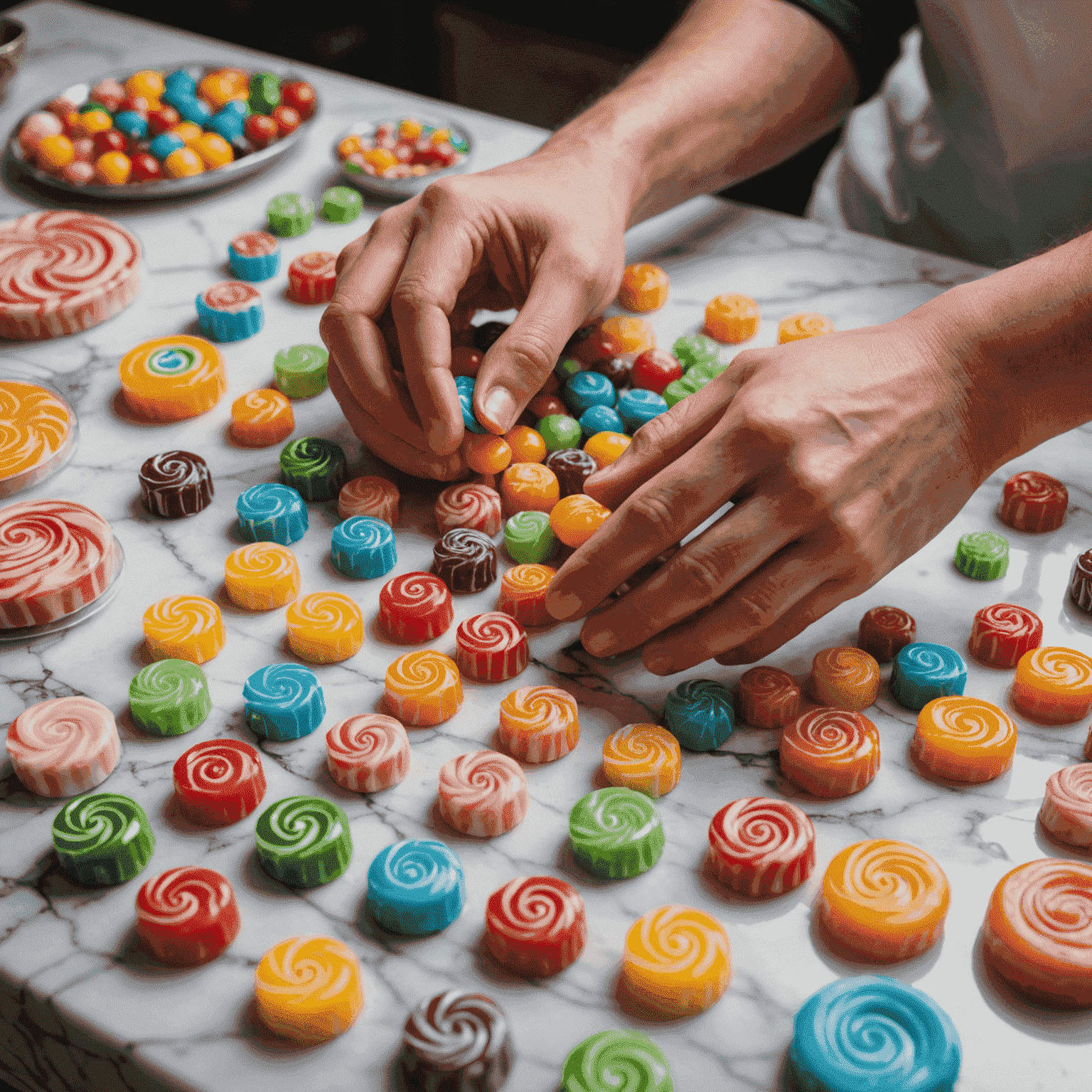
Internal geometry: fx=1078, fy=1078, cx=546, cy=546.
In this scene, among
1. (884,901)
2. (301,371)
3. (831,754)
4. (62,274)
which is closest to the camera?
(884,901)

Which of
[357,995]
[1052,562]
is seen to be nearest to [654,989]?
[357,995]

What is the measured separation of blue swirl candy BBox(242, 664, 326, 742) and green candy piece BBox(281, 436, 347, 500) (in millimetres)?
325

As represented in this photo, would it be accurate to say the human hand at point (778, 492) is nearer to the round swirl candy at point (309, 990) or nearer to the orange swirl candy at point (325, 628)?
the orange swirl candy at point (325, 628)

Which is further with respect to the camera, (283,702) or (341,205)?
(341,205)

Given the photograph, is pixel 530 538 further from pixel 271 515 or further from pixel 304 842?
pixel 304 842

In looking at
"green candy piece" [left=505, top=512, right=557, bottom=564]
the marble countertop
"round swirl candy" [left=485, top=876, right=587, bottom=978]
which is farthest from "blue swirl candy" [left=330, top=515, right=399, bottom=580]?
"round swirl candy" [left=485, top=876, right=587, bottom=978]

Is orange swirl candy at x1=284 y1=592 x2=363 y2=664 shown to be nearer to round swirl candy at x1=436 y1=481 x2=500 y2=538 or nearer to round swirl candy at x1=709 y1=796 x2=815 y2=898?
round swirl candy at x1=436 y1=481 x2=500 y2=538

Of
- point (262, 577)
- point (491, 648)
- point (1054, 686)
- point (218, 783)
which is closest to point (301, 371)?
point (262, 577)

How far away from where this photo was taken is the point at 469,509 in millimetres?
1284

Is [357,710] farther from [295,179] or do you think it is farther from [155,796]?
[295,179]

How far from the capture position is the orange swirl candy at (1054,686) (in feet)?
3.43

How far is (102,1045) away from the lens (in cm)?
81

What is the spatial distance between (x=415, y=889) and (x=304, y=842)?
0.11 m

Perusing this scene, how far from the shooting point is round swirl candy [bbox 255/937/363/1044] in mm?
790
